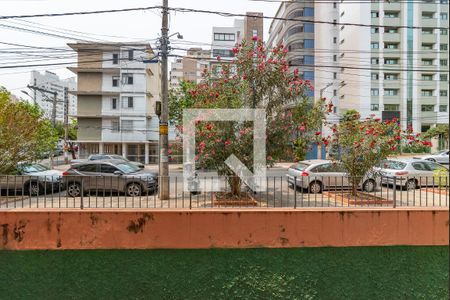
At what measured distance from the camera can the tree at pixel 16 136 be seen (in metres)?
7.80

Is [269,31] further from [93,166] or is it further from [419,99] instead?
[93,166]

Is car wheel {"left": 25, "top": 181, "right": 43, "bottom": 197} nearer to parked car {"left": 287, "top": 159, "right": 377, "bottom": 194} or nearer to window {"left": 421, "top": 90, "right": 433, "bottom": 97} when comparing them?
parked car {"left": 287, "top": 159, "right": 377, "bottom": 194}

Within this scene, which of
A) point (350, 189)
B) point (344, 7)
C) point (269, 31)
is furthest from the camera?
point (269, 31)

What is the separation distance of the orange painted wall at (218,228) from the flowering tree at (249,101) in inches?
87.8

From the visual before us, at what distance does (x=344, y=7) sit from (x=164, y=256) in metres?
41.3

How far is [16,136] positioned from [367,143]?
9.79 m

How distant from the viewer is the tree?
25.6 ft

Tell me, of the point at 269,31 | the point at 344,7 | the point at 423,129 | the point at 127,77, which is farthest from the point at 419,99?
the point at 127,77

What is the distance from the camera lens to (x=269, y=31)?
47.7 metres

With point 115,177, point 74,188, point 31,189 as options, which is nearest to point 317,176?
point 115,177

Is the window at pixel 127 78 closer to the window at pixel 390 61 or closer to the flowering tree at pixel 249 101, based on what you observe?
the flowering tree at pixel 249 101

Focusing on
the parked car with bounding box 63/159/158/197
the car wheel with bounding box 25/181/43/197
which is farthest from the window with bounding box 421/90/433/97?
the car wheel with bounding box 25/181/43/197

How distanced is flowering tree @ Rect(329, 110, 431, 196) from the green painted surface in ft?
7.96

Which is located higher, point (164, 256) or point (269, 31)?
point (269, 31)
